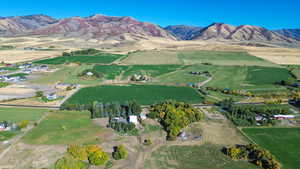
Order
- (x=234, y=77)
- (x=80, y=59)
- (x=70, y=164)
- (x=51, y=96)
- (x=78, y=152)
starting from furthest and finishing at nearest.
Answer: (x=80, y=59) < (x=234, y=77) < (x=51, y=96) < (x=78, y=152) < (x=70, y=164)

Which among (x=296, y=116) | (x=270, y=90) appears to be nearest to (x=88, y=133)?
(x=296, y=116)

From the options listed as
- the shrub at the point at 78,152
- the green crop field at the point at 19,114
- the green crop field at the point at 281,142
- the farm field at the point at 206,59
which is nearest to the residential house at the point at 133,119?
the shrub at the point at 78,152

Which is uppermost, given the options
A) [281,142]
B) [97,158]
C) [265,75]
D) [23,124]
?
[265,75]

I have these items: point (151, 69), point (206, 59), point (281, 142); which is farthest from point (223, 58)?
point (281, 142)

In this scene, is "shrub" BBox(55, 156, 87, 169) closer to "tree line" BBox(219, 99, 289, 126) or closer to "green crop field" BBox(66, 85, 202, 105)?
"green crop field" BBox(66, 85, 202, 105)

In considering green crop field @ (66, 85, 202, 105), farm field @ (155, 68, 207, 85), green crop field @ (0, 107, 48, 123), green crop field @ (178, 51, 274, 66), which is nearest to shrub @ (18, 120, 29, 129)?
green crop field @ (0, 107, 48, 123)

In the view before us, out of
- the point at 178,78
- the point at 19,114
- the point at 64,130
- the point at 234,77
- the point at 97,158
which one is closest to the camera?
the point at 97,158

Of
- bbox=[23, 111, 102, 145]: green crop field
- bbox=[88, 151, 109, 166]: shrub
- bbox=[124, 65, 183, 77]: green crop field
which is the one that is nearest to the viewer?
bbox=[88, 151, 109, 166]: shrub

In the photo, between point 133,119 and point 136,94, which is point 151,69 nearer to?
point 136,94
